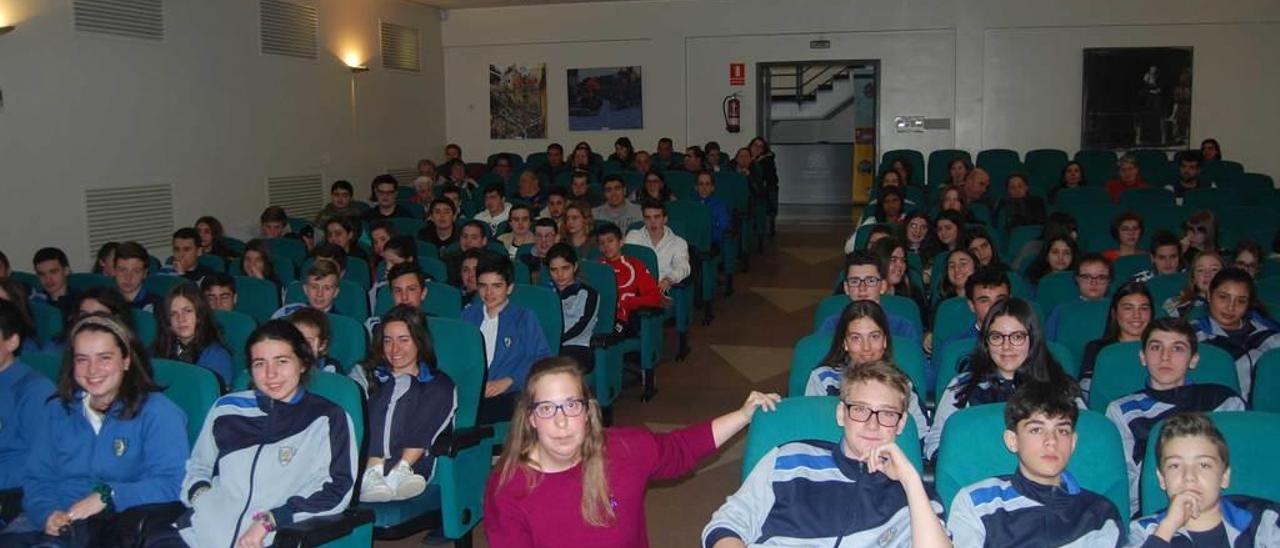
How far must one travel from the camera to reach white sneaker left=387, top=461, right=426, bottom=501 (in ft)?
12.4

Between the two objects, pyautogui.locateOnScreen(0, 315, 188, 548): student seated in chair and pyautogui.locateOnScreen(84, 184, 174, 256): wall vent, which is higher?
pyautogui.locateOnScreen(84, 184, 174, 256): wall vent

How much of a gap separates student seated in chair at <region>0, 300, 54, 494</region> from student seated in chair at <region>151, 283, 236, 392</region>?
0.63 meters

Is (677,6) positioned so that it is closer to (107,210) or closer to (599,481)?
(107,210)

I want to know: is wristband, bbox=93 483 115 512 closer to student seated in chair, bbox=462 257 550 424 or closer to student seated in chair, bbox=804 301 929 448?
student seated in chair, bbox=462 257 550 424

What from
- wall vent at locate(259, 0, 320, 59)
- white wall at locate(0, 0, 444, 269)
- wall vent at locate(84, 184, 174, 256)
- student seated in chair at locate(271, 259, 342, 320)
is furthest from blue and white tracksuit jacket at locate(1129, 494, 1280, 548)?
wall vent at locate(259, 0, 320, 59)

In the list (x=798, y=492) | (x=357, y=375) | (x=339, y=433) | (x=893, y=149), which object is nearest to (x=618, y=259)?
(x=357, y=375)

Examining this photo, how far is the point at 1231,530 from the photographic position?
8.64 ft

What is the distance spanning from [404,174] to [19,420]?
10436 mm

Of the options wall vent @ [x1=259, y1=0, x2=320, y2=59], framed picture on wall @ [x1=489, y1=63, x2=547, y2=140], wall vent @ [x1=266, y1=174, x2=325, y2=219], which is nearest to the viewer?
wall vent @ [x1=259, y1=0, x2=320, y2=59]

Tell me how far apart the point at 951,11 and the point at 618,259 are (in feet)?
29.0

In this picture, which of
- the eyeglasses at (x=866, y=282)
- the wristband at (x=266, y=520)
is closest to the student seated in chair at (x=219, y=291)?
the wristband at (x=266, y=520)

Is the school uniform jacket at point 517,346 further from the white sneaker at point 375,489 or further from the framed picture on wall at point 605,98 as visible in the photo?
the framed picture on wall at point 605,98

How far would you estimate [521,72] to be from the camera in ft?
49.9

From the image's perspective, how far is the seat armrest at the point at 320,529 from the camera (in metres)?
3.05
